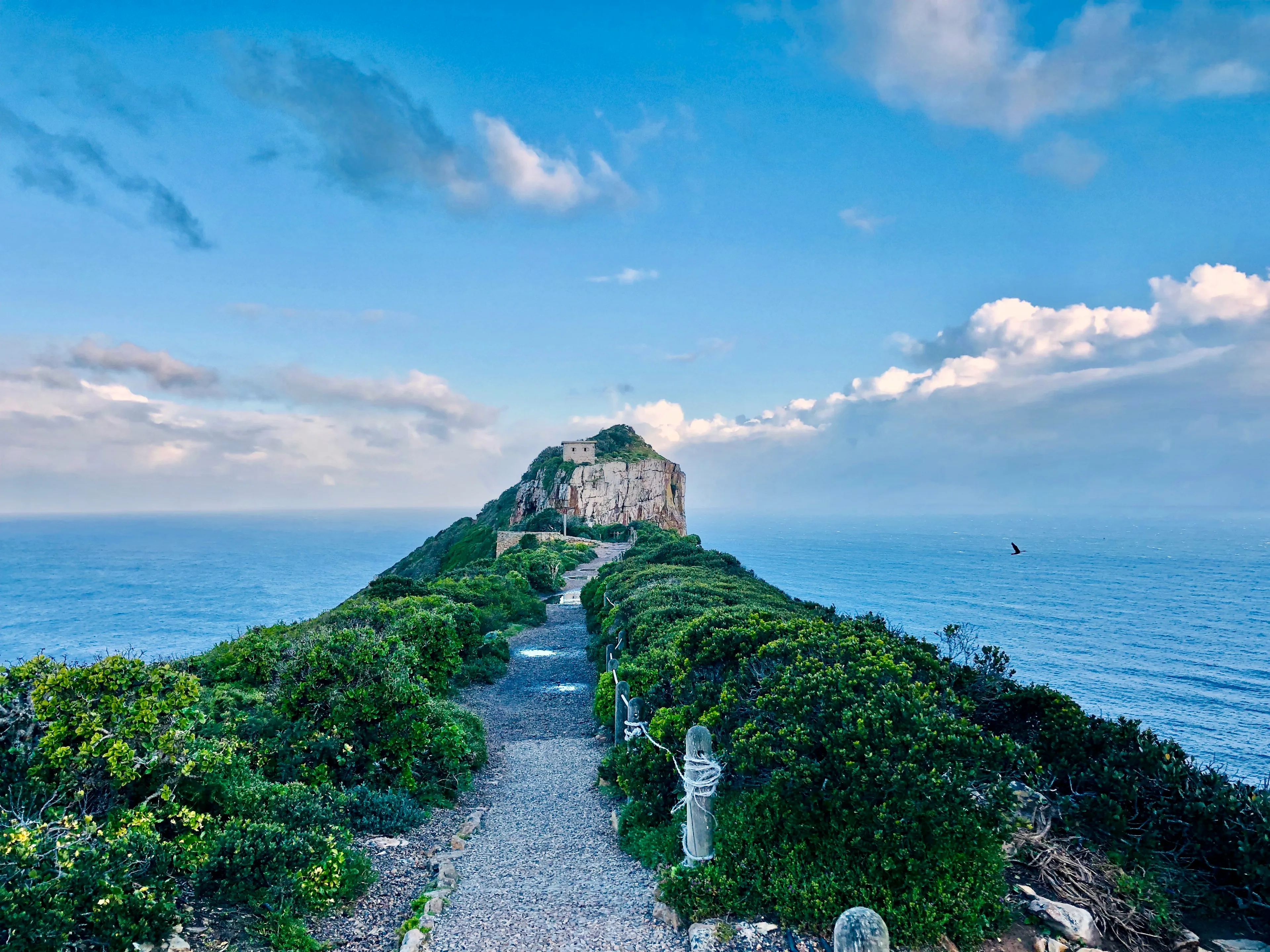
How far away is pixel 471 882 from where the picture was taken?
7.23 metres

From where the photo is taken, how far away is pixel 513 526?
7781 centimetres

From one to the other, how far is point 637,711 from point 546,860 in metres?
2.94

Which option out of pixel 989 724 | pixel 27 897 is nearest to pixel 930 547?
pixel 989 724

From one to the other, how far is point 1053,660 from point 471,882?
44.2 m

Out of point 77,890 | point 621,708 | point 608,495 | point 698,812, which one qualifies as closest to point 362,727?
point 621,708

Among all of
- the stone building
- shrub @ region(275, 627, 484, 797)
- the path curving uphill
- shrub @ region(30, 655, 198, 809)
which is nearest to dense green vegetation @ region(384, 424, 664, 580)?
the stone building

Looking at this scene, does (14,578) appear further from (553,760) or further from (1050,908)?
(1050,908)

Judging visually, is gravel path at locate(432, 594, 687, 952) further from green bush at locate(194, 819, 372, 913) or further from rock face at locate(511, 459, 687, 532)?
rock face at locate(511, 459, 687, 532)

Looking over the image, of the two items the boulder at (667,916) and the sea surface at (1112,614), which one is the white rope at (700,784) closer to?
the boulder at (667,916)

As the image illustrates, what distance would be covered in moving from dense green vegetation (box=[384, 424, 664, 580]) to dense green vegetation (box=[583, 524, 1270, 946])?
4713 centimetres

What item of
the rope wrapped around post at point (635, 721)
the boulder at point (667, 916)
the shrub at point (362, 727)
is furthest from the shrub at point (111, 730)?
the rope wrapped around post at point (635, 721)

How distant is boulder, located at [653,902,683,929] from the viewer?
20.0 feet

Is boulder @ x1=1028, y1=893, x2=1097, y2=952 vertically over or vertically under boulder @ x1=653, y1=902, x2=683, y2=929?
over

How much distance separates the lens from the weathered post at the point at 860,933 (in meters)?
4.52
